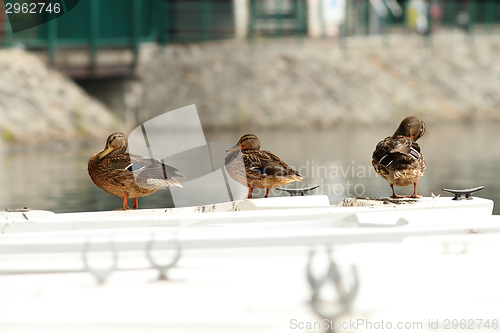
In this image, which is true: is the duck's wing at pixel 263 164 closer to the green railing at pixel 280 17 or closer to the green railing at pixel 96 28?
the green railing at pixel 96 28

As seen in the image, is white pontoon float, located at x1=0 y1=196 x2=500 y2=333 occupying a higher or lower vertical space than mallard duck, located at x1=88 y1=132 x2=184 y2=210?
lower

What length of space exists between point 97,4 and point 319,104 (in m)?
9.54

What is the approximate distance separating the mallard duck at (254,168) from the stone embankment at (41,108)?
1536cm

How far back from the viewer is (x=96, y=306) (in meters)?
5.40

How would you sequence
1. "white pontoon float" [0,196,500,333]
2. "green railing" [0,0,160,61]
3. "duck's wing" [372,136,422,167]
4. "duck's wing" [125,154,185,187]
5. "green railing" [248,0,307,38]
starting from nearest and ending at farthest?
"white pontoon float" [0,196,500,333] < "duck's wing" [125,154,185,187] < "duck's wing" [372,136,422,167] < "green railing" [0,0,160,61] < "green railing" [248,0,307,38]

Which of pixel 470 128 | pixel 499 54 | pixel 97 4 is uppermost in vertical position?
pixel 97 4

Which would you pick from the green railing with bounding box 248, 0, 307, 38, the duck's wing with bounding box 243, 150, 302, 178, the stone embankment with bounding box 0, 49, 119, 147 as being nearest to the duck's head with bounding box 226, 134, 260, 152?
the duck's wing with bounding box 243, 150, 302, 178

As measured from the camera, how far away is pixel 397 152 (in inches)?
256

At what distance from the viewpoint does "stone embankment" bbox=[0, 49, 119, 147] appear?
70.2 feet

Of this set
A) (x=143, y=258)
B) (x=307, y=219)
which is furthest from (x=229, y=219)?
(x=143, y=258)

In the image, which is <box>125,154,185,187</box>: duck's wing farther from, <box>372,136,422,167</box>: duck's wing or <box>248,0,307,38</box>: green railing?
<box>248,0,307,38</box>: green railing

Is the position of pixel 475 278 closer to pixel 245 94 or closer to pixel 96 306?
pixel 96 306

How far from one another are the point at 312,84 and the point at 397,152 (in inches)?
925

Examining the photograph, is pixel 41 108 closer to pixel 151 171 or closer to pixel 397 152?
pixel 151 171
